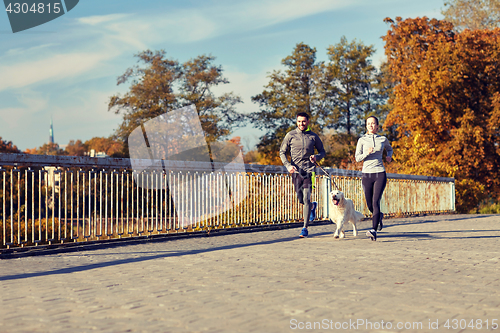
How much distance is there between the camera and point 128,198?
8.82 meters

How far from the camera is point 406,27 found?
1200 inches

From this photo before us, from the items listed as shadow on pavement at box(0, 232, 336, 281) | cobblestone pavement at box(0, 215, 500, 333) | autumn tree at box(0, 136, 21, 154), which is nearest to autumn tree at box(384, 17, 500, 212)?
shadow on pavement at box(0, 232, 336, 281)

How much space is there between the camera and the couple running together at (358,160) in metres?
8.88

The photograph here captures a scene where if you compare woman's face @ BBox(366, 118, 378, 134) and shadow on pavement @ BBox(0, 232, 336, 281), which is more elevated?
woman's face @ BBox(366, 118, 378, 134)

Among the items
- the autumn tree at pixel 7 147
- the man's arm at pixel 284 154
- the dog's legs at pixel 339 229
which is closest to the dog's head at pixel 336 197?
the dog's legs at pixel 339 229

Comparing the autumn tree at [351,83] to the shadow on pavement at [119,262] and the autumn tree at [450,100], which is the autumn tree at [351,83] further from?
the shadow on pavement at [119,262]

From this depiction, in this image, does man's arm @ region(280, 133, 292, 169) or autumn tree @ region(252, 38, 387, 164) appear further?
autumn tree @ region(252, 38, 387, 164)

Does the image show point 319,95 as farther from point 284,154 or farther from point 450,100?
point 284,154

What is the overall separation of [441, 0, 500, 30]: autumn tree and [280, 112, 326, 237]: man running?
36.5 meters

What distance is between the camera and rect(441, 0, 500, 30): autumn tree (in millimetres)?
41312

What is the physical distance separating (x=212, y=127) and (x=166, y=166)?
3285 cm

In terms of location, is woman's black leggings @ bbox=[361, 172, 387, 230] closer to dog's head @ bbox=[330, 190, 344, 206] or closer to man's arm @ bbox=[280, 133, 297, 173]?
dog's head @ bbox=[330, 190, 344, 206]

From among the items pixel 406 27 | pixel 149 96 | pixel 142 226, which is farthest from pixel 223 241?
pixel 149 96

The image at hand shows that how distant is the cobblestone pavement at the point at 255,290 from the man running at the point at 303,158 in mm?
1459
